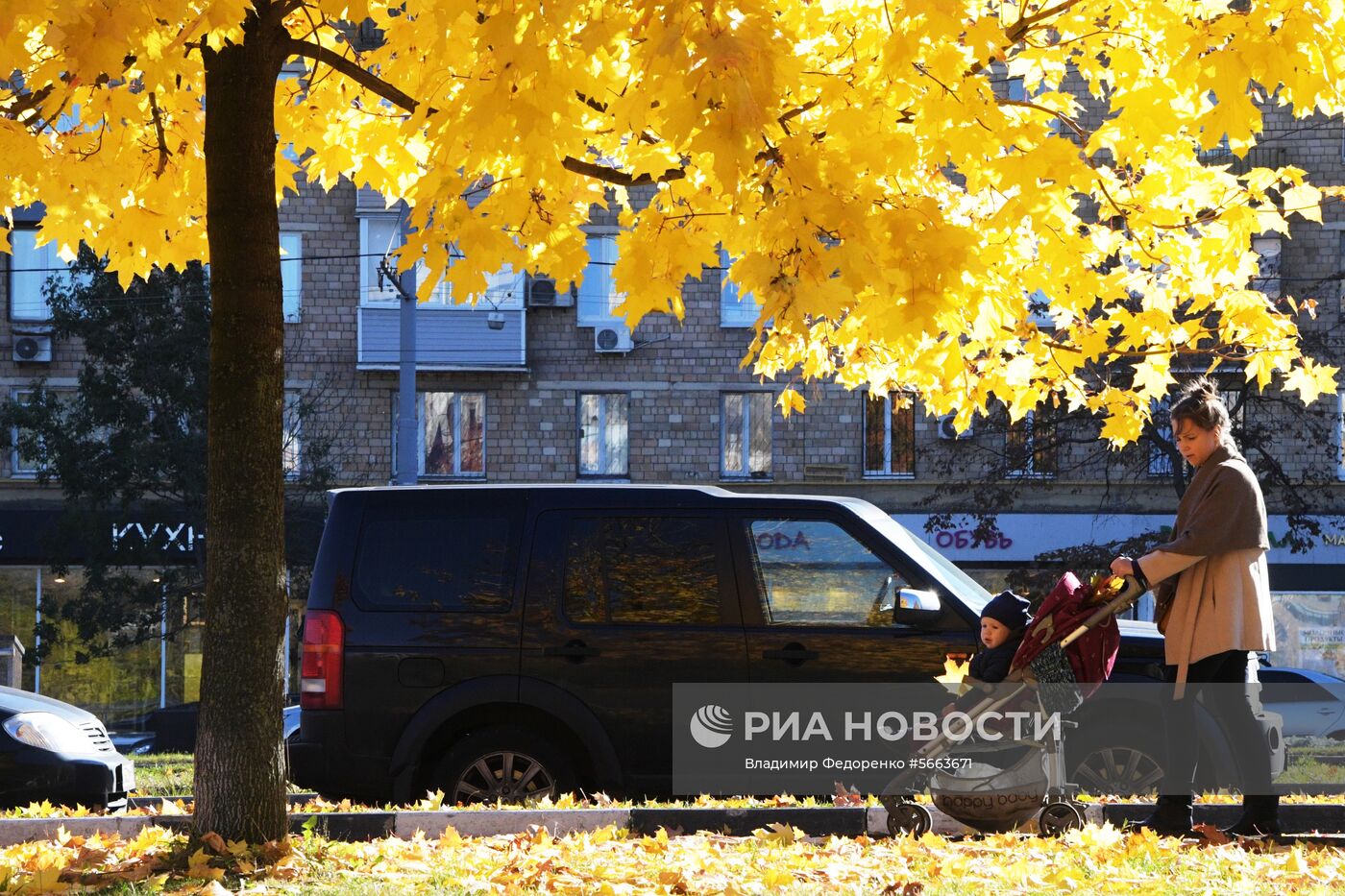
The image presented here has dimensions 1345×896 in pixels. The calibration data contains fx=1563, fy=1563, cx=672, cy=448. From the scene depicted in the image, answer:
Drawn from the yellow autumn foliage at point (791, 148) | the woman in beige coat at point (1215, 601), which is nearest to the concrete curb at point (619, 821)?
the woman in beige coat at point (1215, 601)

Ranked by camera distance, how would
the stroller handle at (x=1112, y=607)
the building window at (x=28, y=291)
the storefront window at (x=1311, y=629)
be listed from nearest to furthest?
the stroller handle at (x=1112, y=607)
the storefront window at (x=1311, y=629)
the building window at (x=28, y=291)

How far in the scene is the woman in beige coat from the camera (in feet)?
19.3

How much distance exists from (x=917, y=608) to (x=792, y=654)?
65cm

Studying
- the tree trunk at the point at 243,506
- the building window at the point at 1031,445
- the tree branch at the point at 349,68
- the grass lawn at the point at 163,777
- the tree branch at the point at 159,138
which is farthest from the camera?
the building window at the point at 1031,445

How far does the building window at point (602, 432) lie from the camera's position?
3056cm

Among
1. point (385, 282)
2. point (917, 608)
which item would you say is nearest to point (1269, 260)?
point (385, 282)

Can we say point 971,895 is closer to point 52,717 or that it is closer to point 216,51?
point 216,51

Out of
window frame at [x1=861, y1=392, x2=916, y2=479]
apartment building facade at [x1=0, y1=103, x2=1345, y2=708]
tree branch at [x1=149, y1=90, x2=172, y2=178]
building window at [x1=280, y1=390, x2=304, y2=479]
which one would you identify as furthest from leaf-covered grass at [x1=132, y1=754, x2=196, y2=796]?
window frame at [x1=861, y1=392, x2=916, y2=479]

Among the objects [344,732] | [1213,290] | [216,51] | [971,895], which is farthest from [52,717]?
[1213,290]

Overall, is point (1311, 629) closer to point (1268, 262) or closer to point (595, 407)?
point (1268, 262)

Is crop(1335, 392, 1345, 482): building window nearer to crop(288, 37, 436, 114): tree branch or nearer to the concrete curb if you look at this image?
the concrete curb

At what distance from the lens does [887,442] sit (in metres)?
30.6

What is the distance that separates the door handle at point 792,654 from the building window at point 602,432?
22908mm

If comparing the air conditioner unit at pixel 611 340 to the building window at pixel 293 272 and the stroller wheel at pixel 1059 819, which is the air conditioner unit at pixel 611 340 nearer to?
the building window at pixel 293 272
